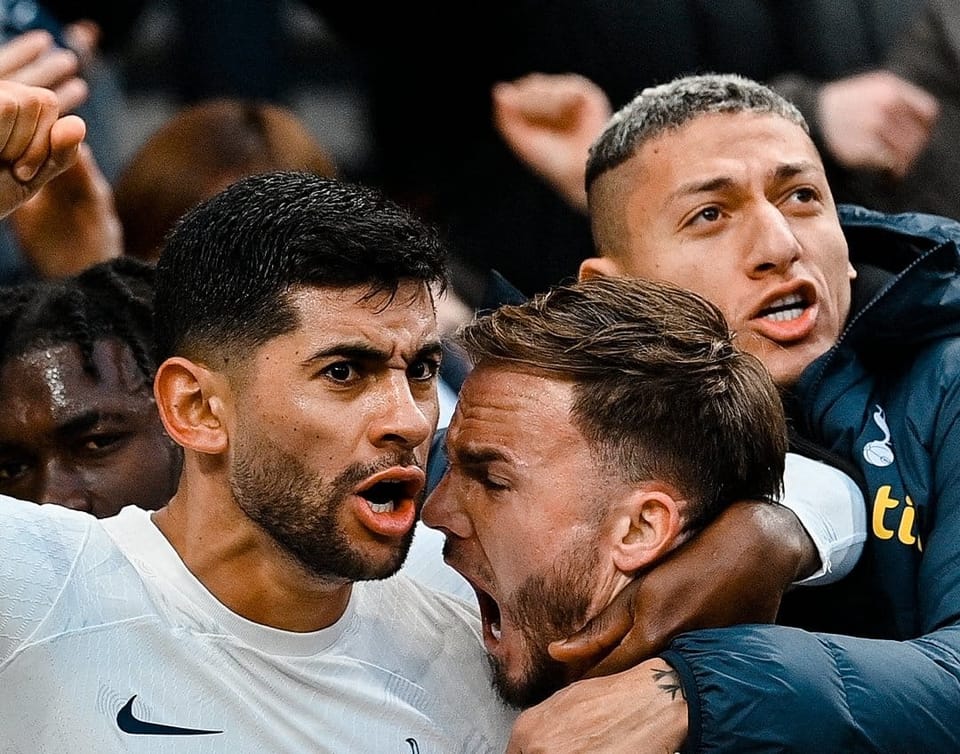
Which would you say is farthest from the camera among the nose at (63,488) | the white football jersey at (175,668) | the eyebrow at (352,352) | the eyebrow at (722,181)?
the eyebrow at (722,181)

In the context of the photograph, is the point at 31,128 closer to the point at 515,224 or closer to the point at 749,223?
the point at 749,223

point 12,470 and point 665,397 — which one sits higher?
point 665,397

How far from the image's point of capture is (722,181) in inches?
101

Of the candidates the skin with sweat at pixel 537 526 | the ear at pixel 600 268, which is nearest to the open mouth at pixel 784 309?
the ear at pixel 600 268

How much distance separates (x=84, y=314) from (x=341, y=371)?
2.46 ft

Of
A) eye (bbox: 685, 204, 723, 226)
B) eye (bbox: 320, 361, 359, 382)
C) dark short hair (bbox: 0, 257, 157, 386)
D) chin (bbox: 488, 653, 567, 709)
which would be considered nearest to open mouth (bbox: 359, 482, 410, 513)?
eye (bbox: 320, 361, 359, 382)

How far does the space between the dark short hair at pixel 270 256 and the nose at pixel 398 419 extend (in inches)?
4.7

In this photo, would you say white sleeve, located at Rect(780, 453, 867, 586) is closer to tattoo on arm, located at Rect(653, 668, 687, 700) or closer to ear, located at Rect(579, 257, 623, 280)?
tattoo on arm, located at Rect(653, 668, 687, 700)

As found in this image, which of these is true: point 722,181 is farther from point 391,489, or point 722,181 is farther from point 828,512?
point 391,489

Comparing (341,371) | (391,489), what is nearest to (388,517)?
(391,489)

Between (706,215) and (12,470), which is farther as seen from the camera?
(706,215)

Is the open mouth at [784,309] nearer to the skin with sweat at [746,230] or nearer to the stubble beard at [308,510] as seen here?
the skin with sweat at [746,230]

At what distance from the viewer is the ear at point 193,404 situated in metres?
1.94

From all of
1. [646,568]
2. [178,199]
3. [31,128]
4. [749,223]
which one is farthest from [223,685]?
[178,199]
